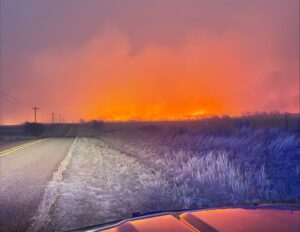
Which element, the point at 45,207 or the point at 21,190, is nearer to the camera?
the point at 45,207

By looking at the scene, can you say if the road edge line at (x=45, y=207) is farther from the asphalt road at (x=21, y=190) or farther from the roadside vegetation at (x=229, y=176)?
the roadside vegetation at (x=229, y=176)

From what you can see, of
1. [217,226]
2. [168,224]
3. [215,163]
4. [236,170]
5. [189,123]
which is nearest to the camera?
[217,226]

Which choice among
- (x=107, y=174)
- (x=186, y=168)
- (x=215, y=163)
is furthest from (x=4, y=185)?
(x=215, y=163)

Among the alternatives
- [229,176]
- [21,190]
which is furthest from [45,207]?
[229,176]

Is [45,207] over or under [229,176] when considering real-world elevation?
under

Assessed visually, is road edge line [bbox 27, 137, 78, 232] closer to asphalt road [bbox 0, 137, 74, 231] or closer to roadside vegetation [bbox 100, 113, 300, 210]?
asphalt road [bbox 0, 137, 74, 231]

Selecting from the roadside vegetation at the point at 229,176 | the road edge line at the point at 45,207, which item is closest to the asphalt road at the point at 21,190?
the road edge line at the point at 45,207

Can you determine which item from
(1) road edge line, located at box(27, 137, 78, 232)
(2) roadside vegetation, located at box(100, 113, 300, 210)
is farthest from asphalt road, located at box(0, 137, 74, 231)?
(2) roadside vegetation, located at box(100, 113, 300, 210)

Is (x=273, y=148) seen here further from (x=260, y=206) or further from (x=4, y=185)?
(x=260, y=206)

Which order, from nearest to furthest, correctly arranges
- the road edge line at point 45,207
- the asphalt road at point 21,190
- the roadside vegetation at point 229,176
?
the road edge line at point 45,207
the asphalt road at point 21,190
the roadside vegetation at point 229,176

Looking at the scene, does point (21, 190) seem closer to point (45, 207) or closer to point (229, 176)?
point (45, 207)

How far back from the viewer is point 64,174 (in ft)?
36.7

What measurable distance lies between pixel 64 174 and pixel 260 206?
8.99 m

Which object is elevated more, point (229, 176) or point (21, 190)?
point (229, 176)
